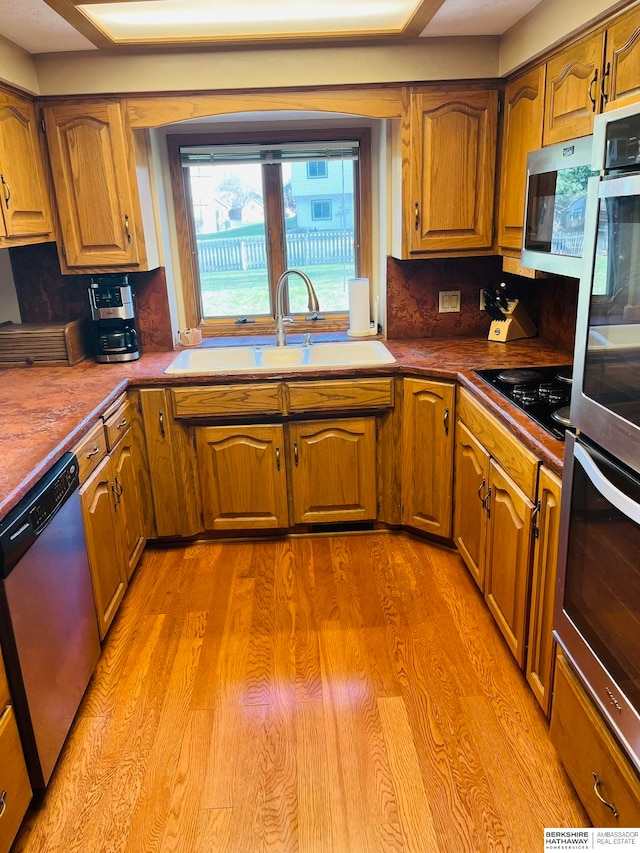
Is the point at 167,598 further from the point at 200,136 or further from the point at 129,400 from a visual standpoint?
the point at 200,136

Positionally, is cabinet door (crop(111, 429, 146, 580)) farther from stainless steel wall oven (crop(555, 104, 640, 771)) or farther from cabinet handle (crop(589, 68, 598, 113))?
cabinet handle (crop(589, 68, 598, 113))

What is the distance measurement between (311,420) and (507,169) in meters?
1.42

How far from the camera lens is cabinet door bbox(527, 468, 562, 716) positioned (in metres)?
1.73

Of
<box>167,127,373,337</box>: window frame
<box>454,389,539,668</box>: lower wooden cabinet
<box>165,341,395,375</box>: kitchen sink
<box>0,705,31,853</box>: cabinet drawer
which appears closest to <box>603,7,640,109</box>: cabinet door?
<box>454,389,539,668</box>: lower wooden cabinet

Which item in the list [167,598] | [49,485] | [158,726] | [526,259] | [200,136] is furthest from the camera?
[200,136]

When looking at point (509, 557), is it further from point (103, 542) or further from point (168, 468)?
point (168, 468)

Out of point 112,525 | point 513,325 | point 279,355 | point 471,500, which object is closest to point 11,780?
point 112,525

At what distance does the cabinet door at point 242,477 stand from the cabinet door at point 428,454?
59 cm

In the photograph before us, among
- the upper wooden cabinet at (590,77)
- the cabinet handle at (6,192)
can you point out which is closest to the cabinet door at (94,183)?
the cabinet handle at (6,192)

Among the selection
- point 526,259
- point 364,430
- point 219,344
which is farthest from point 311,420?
point 526,259

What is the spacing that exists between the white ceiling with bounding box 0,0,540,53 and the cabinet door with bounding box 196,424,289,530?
1675 mm

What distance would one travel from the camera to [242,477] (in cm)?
299

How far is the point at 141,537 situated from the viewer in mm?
2949

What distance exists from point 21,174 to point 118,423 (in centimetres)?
112
